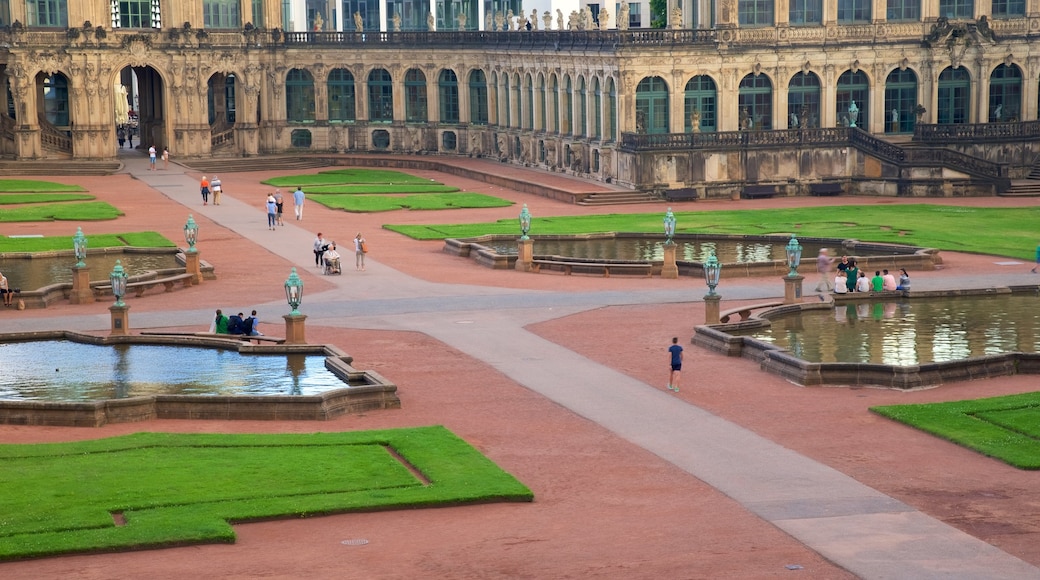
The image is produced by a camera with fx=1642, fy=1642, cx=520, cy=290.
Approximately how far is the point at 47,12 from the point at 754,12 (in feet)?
141

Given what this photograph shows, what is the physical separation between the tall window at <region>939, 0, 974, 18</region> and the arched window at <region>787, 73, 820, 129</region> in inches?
323

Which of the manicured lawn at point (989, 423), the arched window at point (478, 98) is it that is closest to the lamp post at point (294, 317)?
the manicured lawn at point (989, 423)

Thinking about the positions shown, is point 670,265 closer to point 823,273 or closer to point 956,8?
point 823,273

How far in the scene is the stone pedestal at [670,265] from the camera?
57.0m

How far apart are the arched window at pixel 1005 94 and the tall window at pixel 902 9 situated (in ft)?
19.1

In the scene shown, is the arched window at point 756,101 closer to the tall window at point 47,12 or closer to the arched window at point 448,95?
the arched window at point 448,95

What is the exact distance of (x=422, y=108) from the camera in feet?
358

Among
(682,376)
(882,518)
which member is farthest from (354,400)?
(882,518)

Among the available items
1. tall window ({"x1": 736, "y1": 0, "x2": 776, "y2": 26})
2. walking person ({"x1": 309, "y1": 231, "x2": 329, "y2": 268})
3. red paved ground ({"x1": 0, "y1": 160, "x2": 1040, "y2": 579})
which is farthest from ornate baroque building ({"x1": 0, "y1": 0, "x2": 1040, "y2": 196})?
red paved ground ({"x1": 0, "y1": 160, "x2": 1040, "y2": 579})

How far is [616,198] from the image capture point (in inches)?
3201

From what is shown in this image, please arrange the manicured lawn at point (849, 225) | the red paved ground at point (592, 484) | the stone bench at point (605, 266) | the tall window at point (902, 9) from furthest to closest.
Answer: the tall window at point (902, 9)
the manicured lawn at point (849, 225)
the stone bench at point (605, 266)
the red paved ground at point (592, 484)

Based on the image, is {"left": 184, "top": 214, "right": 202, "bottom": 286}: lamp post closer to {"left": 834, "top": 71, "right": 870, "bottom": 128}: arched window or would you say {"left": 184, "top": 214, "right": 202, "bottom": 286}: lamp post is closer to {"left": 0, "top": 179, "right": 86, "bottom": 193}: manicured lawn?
{"left": 0, "top": 179, "right": 86, "bottom": 193}: manicured lawn

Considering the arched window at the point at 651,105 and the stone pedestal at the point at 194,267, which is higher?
the arched window at the point at 651,105

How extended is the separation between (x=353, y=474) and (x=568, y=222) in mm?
41995
